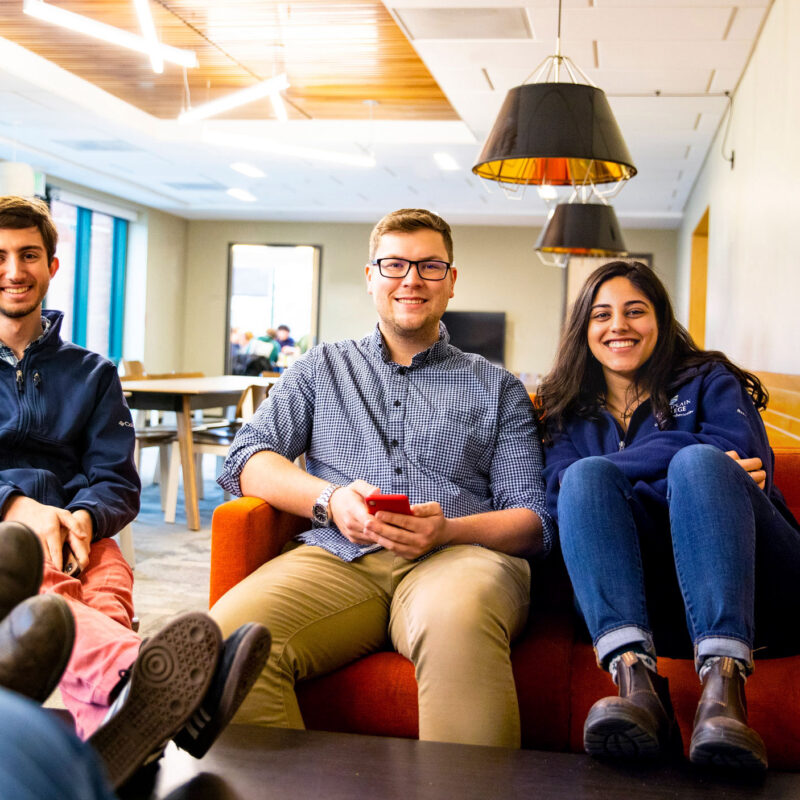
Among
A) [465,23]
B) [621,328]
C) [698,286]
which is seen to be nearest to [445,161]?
[698,286]

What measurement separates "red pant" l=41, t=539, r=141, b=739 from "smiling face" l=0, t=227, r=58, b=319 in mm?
575

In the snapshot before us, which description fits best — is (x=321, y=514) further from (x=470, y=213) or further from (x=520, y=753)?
(x=470, y=213)

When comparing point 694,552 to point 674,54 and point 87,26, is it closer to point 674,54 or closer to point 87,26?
point 87,26

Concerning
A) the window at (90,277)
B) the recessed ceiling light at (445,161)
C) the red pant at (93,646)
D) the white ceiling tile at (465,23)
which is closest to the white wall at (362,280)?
the window at (90,277)

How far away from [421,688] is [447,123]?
21.4 feet

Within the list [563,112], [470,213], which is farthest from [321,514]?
[470,213]

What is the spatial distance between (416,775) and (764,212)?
3751 mm

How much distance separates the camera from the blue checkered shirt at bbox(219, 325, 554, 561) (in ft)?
6.46

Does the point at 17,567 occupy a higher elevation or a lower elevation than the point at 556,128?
lower

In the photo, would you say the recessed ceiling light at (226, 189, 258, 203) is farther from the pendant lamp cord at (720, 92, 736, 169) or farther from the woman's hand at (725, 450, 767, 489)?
the woman's hand at (725, 450, 767, 489)

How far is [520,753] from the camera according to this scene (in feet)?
4.25

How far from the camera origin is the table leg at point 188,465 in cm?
496

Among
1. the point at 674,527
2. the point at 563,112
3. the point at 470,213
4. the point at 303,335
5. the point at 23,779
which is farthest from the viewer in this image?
the point at 303,335

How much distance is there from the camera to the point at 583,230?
5121mm
